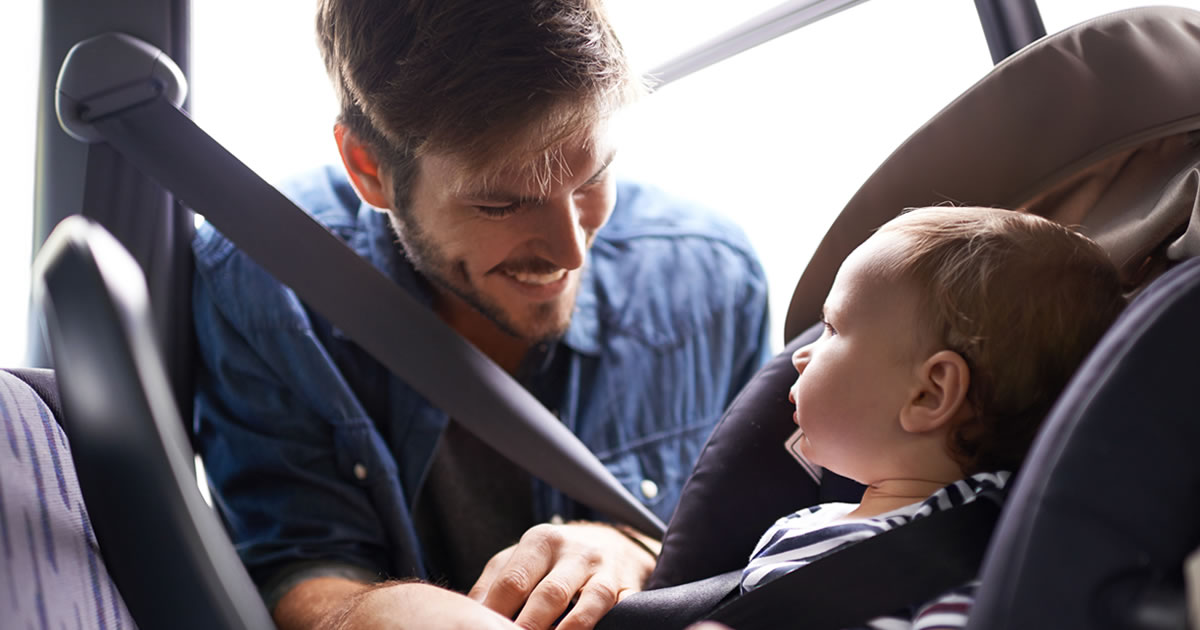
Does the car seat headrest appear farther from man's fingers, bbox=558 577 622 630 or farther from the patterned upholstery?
A: the patterned upholstery

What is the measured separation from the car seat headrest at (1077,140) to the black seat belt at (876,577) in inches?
11.8

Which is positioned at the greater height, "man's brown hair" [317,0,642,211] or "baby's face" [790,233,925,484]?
"man's brown hair" [317,0,642,211]

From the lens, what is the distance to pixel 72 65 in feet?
3.63

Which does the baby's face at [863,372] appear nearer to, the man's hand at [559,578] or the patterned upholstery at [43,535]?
the man's hand at [559,578]

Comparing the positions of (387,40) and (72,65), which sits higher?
(72,65)

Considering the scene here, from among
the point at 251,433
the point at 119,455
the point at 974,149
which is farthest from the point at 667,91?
the point at 119,455

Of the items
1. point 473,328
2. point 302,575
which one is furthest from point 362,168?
point 302,575

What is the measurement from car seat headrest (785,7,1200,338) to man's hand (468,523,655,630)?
0.39m

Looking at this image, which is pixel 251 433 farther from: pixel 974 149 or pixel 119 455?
pixel 974 149

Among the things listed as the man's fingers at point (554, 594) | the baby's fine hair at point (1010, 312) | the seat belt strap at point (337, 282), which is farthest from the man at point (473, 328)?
the baby's fine hair at point (1010, 312)

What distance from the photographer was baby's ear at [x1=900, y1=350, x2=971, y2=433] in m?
0.73

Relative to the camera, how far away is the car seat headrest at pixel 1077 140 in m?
0.81

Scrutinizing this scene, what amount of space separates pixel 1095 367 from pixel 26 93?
4.32ft

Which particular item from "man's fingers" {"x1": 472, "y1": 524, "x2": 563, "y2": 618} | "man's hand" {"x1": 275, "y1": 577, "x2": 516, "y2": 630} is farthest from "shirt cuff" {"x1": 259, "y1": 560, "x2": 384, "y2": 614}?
"man's fingers" {"x1": 472, "y1": 524, "x2": 563, "y2": 618}
